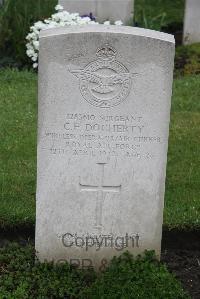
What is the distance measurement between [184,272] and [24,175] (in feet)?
6.09

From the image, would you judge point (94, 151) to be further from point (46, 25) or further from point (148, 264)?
point (46, 25)

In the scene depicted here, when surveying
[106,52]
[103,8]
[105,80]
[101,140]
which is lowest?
[101,140]

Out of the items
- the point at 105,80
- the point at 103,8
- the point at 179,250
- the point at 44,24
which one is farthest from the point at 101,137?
the point at 103,8

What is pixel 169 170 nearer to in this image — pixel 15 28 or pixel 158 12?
pixel 15 28

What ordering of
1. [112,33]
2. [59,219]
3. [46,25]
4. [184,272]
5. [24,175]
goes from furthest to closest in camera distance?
[46,25] < [24,175] < [184,272] < [59,219] < [112,33]

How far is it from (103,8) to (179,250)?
6.41 m

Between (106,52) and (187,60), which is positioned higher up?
(187,60)

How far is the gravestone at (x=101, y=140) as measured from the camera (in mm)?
4332

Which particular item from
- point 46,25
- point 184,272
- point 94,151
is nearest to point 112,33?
point 94,151

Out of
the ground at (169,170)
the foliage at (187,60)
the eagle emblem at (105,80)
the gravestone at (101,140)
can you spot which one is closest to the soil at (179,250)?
the ground at (169,170)

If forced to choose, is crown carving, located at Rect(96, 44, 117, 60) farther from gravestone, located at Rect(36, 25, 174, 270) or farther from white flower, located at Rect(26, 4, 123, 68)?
white flower, located at Rect(26, 4, 123, 68)

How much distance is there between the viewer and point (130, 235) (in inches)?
185

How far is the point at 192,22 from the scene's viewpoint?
1117 cm

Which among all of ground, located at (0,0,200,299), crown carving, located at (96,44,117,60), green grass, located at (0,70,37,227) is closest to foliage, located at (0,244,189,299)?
ground, located at (0,0,200,299)
